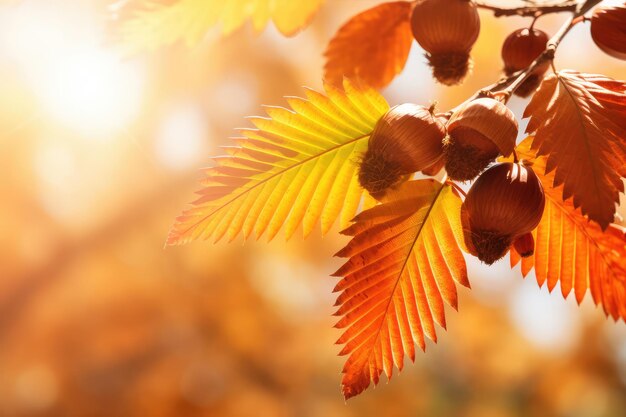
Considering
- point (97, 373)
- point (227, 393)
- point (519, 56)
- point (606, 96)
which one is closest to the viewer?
point (606, 96)

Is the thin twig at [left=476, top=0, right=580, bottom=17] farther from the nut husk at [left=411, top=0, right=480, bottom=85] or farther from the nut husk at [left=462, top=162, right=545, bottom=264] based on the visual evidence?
the nut husk at [left=462, top=162, right=545, bottom=264]

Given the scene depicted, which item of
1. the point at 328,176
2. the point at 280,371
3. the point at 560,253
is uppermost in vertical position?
the point at 328,176

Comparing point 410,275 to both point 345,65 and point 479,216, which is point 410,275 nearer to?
point 479,216

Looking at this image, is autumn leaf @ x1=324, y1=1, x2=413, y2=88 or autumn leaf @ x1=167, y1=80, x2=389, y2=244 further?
autumn leaf @ x1=324, y1=1, x2=413, y2=88

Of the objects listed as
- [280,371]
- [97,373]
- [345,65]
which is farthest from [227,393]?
[345,65]

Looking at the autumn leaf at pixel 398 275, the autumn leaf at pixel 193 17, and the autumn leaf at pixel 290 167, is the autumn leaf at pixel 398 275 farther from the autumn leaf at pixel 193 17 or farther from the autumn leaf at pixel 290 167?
the autumn leaf at pixel 193 17

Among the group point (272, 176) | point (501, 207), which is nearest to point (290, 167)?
point (272, 176)

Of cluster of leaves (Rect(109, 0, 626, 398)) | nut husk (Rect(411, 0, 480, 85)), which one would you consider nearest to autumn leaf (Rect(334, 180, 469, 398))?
cluster of leaves (Rect(109, 0, 626, 398))
